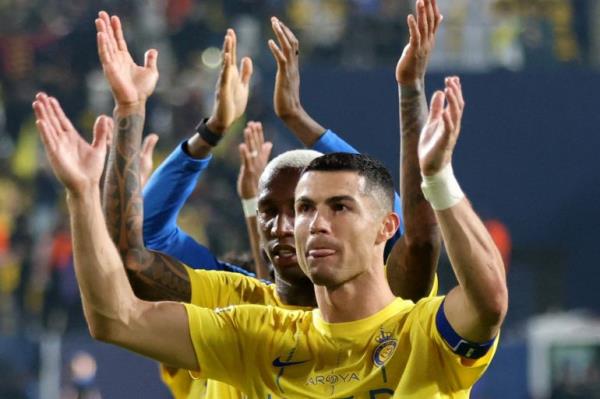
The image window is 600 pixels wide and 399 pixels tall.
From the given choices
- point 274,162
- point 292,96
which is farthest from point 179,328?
point 292,96

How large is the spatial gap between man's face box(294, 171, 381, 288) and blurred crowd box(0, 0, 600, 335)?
9485mm

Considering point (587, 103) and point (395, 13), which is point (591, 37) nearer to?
point (587, 103)

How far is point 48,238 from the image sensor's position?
13.6m

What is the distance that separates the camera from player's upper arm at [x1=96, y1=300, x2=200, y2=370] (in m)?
4.16

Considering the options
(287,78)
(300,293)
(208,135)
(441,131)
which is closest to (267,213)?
(300,293)

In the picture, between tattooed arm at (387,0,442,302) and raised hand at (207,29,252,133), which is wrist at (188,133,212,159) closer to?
raised hand at (207,29,252,133)

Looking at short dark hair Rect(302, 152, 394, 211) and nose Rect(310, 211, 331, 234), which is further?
short dark hair Rect(302, 152, 394, 211)

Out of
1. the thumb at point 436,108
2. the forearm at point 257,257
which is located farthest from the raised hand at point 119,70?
the forearm at point 257,257

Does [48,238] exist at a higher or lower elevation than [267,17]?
lower

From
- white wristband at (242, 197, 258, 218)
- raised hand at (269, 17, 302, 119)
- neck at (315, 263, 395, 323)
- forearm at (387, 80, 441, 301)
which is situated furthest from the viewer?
white wristband at (242, 197, 258, 218)

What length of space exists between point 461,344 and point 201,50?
11.4 meters

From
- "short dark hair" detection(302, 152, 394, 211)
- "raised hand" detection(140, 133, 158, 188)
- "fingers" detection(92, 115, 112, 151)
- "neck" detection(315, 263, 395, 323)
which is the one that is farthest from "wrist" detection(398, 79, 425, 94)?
"raised hand" detection(140, 133, 158, 188)

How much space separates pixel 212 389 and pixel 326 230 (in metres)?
1.08

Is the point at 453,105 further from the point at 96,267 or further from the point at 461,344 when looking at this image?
the point at 96,267
